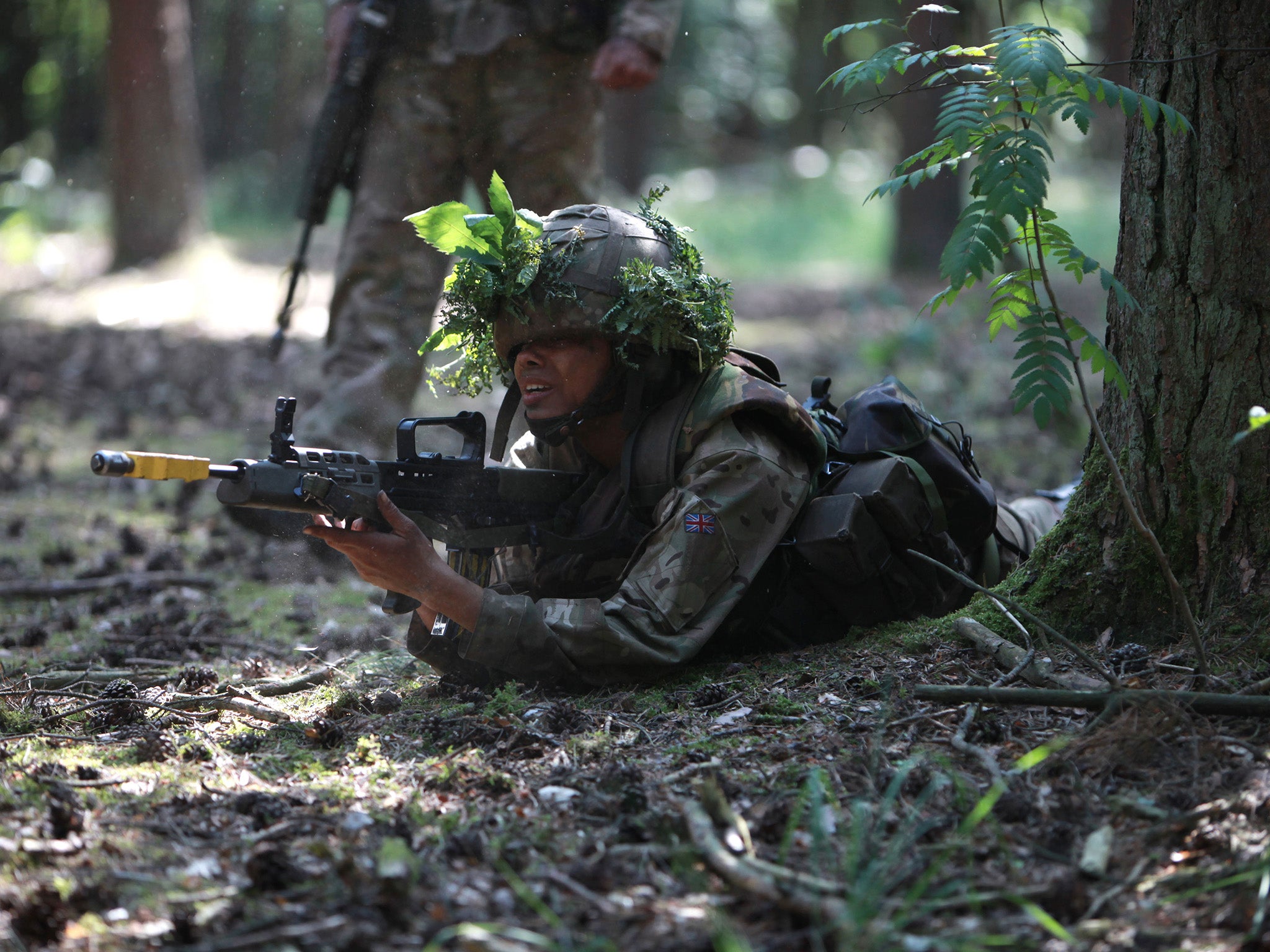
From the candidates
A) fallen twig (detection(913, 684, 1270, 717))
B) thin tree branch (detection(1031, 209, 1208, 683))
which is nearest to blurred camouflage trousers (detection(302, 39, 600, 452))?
thin tree branch (detection(1031, 209, 1208, 683))

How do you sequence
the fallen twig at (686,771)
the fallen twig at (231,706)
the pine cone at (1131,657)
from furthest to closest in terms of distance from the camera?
the fallen twig at (231,706)
the pine cone at (1131,657)
the fallen twig at (686,771)

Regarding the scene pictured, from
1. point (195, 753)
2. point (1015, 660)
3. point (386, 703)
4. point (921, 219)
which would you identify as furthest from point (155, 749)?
point (921, 219)

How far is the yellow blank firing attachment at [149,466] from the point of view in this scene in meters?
2.86

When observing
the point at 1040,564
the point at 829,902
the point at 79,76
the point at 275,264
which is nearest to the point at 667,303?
the point at 1040,564

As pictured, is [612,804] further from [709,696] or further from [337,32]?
[337,32]

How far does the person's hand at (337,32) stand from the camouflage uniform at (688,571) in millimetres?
3379

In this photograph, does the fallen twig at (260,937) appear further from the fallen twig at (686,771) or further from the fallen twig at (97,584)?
the fallen twig at (97,584)

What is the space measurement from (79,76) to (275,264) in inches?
366

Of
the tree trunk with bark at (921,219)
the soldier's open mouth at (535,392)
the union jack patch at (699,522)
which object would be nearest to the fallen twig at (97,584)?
the soldier's open mouth at (535,392)

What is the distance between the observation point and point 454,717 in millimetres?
3389

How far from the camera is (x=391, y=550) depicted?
3496mm

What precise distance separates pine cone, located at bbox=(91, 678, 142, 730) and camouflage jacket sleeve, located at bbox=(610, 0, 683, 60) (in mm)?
3610

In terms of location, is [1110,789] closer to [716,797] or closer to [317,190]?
[716,797]

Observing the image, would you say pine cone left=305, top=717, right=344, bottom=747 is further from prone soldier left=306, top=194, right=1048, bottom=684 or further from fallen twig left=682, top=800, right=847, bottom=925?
fallen twig left=682, top=800, right=847, bottom=925
